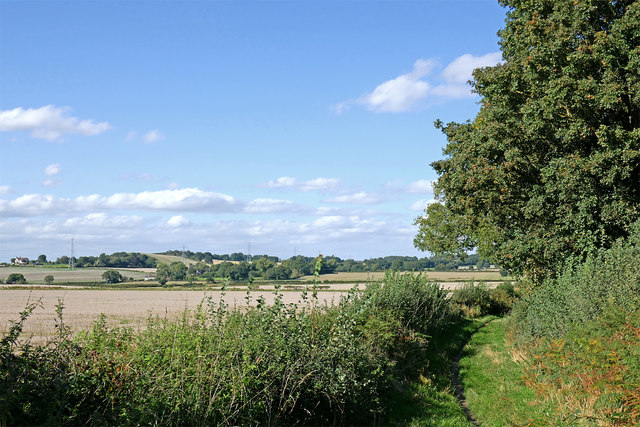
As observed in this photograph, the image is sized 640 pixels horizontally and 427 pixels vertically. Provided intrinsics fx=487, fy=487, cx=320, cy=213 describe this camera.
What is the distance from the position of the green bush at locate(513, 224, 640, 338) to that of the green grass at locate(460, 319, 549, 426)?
4.47 feet

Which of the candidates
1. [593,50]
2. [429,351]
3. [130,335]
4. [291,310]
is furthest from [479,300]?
[130,335]

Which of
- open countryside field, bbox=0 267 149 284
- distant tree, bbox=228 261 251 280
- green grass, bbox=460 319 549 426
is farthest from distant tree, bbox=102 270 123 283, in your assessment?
green grass, bbox=460 319 549 426

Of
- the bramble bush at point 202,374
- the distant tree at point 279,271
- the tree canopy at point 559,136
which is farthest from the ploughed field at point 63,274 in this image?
the bramble bush at point 202,374

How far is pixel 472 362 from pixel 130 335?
11429 mm

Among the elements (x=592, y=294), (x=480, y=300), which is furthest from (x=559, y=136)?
(x=480, y=300)

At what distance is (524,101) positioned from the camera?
19891 mm

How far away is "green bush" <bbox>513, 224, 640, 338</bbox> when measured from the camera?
38.1 ft

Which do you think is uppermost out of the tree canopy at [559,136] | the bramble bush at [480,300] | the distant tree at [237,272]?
the tree canopy at [559,136]

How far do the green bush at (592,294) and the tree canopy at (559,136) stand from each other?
187 centimetres

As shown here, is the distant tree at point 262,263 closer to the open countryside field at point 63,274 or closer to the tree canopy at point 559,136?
the tree canopy at point 559,136

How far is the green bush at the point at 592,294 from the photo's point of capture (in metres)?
11.6

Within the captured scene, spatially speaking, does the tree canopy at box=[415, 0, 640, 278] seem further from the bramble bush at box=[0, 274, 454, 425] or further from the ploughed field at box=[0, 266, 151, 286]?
the ploughed field at box=[0, 266, 151, 286]

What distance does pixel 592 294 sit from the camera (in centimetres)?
1250

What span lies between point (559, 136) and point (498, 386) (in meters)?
10.3
